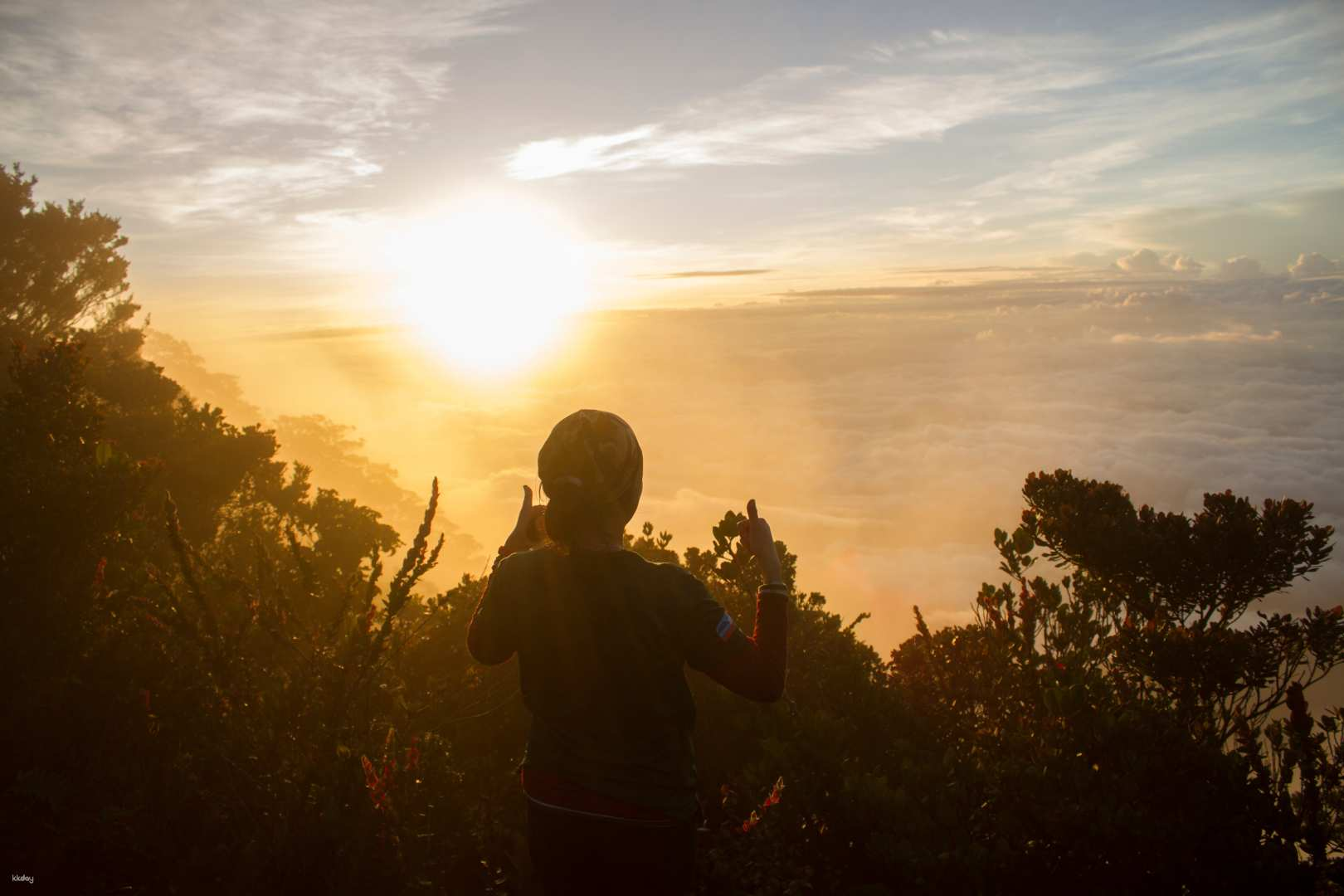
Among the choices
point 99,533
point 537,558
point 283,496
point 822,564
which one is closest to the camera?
point 537,558

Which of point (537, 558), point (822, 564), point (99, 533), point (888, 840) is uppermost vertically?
point (537, 558)

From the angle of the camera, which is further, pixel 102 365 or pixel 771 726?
pixel 102 365

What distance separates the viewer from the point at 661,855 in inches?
92.7

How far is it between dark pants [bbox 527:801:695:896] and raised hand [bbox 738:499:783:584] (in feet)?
2.70

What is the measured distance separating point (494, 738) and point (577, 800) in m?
3.91

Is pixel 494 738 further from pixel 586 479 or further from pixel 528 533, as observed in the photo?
pixel 586 479

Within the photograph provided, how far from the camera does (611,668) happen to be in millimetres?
2365

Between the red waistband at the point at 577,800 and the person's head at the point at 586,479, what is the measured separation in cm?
75

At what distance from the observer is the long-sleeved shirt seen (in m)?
2.30

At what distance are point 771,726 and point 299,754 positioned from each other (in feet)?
8.26

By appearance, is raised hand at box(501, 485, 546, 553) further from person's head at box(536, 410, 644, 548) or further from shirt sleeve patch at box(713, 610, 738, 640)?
shirt sleeve patch at box(713, 610, 738, 640)

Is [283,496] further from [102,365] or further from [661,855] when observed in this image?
[661,855]

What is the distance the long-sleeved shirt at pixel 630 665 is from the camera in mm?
2305

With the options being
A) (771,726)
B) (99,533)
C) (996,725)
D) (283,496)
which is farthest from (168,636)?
(283,496)
